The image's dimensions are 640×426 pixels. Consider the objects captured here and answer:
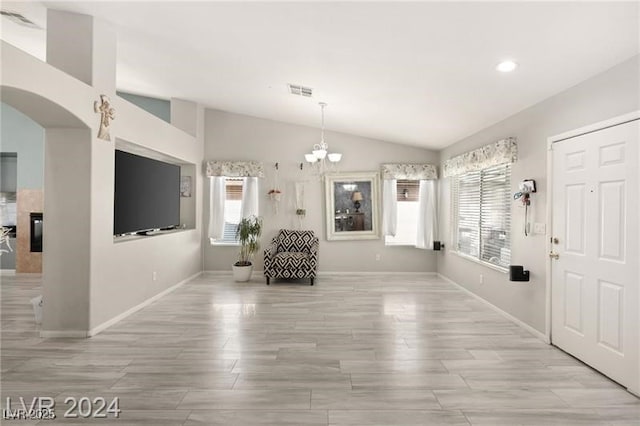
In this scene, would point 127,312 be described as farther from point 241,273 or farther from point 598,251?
point 598,251

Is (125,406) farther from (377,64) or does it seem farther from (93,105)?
(377,64)

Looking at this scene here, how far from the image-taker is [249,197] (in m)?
7.31

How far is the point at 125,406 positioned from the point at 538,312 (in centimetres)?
390

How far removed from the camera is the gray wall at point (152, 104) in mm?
7203

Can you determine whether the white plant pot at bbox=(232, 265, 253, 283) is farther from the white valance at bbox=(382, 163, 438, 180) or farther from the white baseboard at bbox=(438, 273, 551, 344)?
the white baseboard at bbox=(438, 273, 551, 344)

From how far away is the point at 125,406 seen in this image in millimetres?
2439

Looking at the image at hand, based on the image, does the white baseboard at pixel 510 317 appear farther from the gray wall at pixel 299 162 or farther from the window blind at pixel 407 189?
the window blind at pixel 407 189

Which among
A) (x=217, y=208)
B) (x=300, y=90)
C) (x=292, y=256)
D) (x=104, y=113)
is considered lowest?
(x=292, y=256)

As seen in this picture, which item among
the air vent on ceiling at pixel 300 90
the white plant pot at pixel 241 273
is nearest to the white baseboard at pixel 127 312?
the white plant pot at pixel 241 273

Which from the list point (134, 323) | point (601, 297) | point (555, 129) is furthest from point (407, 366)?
point (134, 323)

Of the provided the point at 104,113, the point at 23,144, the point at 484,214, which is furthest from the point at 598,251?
the point at 23,144

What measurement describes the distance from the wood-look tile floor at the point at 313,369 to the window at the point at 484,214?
0.92 metres

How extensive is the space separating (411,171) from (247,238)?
11.3ft

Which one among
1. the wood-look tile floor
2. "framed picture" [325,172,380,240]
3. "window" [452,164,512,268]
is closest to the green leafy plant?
"framed picture" [325,172,380,240]
